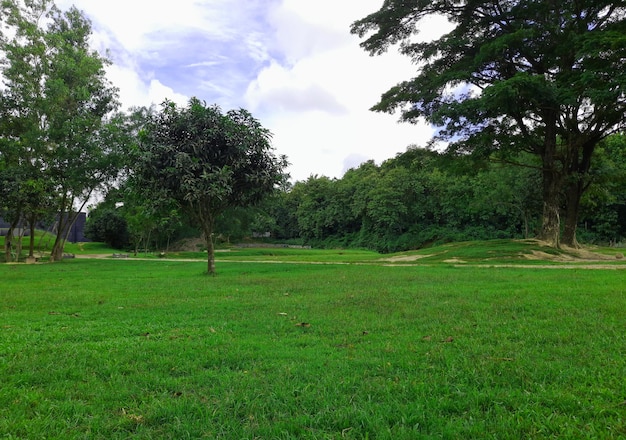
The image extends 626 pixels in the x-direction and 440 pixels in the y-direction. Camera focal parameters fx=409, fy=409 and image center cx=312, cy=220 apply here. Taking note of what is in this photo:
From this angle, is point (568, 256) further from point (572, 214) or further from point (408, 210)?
point (408, 210)

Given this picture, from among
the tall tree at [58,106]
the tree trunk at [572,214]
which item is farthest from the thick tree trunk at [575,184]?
the tall tree at [58,106]

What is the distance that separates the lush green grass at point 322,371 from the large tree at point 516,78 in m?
12.6

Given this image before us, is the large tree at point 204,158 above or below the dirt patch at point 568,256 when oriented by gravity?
above

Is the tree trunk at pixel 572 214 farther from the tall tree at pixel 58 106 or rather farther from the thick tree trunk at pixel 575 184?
the tall tree at pixel 58 106

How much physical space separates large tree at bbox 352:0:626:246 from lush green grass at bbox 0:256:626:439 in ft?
41.4

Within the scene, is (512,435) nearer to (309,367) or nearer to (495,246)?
(309,367)

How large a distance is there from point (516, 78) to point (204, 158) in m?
11.7

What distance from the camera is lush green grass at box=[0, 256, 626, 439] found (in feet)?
8.18

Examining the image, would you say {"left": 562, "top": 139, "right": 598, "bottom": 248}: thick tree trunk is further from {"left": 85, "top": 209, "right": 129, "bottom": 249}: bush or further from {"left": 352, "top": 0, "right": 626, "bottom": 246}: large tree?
{"left": 85, "top": 209, "right": 129, "bottom": 249}: bush

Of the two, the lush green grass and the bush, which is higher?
the bush

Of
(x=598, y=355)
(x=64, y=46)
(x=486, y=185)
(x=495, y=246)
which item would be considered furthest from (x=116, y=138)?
(x=486, y=185)

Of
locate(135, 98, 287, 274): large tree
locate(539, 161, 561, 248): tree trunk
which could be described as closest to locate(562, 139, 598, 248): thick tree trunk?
locate(539, 161, 561, 248): tree trunk

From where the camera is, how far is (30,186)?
71.6 feet

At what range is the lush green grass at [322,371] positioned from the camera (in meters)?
2.49
